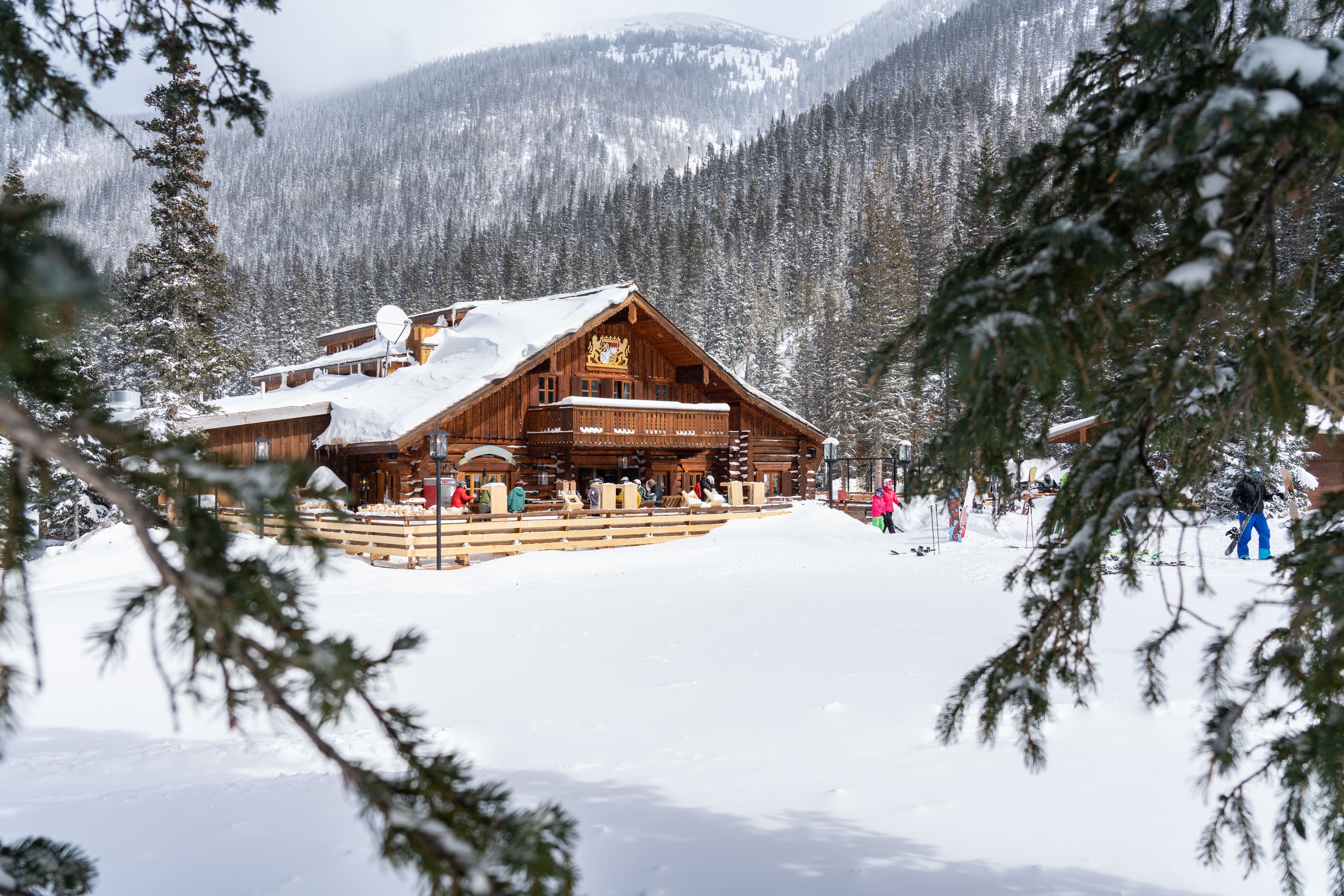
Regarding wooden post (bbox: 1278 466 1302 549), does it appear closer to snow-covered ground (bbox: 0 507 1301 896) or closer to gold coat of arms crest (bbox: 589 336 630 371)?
snow-covered ground (bbox: 0 507 1301 896)

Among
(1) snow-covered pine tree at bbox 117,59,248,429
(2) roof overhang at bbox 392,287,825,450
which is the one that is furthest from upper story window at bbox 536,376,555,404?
(1) snow-covered pine tree at bbox 117,59,248,429

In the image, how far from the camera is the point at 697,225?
81.4 metres

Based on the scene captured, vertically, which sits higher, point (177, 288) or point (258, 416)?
point (177, 288)

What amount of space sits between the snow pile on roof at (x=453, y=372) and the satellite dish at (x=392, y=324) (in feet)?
15.0

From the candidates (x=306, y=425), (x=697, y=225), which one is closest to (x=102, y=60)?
(x=306, y=425)

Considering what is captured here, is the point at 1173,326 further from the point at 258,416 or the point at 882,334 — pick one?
the point at 882,334

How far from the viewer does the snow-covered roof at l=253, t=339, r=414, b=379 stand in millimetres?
34781

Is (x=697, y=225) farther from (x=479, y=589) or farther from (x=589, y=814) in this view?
(x=589, y=814)

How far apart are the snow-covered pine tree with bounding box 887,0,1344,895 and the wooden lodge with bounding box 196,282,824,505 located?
2018 centimetres

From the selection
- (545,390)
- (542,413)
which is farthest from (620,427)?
(545,390)

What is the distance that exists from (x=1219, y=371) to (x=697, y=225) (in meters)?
80.3

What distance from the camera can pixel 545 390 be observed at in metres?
26.1

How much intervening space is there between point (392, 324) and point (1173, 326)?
34407 millimetres

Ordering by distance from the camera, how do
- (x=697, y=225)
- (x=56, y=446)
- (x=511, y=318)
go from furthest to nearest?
(x=697, y=225)
(x=511, y=318)
(x=56, y=446)
